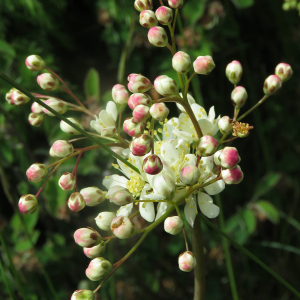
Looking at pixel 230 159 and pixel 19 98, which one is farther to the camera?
pixel 19 98

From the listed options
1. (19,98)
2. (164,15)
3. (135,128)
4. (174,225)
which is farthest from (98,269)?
(164,15)

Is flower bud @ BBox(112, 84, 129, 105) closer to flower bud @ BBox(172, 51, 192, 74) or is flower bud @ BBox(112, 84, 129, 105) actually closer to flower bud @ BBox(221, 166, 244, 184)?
flower bud @ BBox(172, 51, 192, 74)

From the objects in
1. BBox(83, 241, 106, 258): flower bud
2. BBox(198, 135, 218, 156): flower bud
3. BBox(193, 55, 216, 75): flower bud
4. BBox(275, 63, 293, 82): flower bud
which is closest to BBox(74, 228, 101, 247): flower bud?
BBox(83, 241, 106, 258): flower bud

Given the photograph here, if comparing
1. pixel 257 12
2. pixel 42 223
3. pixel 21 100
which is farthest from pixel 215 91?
pixel 21 100

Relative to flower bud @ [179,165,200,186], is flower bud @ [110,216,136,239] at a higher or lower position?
lower

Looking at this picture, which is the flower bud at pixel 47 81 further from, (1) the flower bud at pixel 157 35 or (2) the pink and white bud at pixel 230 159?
(2) the pink and white bud at pixel 230 159

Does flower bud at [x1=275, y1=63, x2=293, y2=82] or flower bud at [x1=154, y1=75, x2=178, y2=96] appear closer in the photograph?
flower bud at [x1=154, y1=75, x2=178, y2=96]

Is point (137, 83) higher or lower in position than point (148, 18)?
lower

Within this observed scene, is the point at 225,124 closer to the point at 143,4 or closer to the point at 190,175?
the point at 190,175
